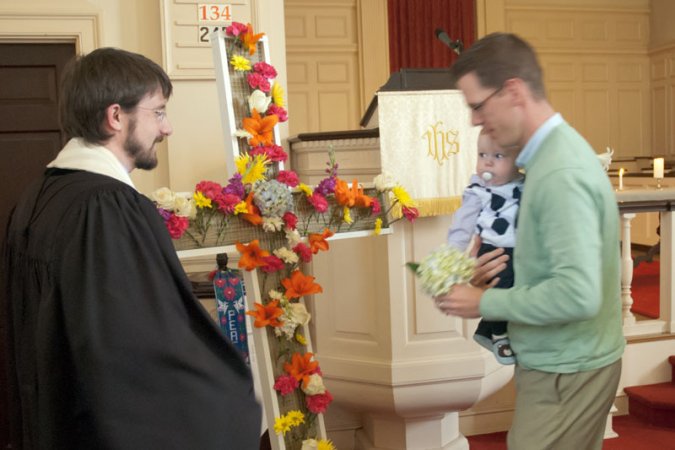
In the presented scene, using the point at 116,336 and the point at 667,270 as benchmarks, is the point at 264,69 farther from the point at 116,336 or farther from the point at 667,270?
the point at 667,270

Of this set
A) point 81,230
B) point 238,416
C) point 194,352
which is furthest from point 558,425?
point 81,230

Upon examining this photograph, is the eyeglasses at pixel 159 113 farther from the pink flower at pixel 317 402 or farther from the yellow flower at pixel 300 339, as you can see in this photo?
the pink flower at pixel 317 402

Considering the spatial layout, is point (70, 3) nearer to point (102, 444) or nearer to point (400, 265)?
point (400, 265)

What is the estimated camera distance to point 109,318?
1.38m

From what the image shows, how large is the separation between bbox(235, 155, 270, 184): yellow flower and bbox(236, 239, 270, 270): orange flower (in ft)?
0.77

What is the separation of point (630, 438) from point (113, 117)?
367 centimetres

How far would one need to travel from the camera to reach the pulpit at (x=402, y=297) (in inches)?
134

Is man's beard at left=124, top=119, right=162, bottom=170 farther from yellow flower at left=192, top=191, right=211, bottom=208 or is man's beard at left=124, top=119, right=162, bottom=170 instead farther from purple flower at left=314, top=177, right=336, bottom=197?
purple flower at left=314, top=177, right=336, bottom=197

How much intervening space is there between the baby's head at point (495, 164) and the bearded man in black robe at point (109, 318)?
0.81 meters

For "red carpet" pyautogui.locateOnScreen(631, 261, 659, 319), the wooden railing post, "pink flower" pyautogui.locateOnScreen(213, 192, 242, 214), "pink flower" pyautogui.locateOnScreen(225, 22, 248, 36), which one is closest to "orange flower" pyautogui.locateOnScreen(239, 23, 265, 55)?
"pink flower" pyautogui.locateOnScreen(225, 22, 248, 36)

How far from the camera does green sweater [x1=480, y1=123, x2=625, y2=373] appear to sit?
154 centimetres

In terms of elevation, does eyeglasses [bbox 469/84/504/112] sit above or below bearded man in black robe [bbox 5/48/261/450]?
above

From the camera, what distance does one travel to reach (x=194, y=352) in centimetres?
146

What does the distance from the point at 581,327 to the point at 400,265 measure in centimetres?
198
